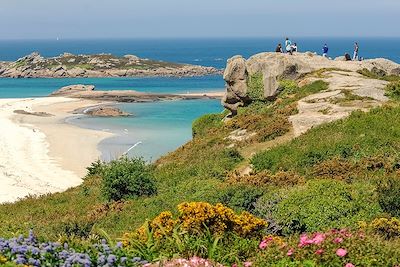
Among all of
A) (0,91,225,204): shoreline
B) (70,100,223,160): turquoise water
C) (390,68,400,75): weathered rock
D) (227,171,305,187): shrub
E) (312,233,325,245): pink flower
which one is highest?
(390,68,400,75): weathered rock

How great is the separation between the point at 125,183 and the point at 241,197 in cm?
707

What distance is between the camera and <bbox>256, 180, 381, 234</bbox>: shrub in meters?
11.8

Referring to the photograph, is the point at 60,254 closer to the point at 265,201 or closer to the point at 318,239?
the point at 318,239

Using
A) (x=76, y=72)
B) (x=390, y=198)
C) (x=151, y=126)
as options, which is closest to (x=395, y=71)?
(x=151, y=126)

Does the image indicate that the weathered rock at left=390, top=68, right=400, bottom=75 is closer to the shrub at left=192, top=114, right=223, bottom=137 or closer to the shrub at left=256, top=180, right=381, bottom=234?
the shrub at left=192, top=114, right=223, bottom=137

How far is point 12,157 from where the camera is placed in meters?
44.8

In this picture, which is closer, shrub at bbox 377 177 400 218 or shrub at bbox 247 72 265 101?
shrub at bbox 377 177 400 218

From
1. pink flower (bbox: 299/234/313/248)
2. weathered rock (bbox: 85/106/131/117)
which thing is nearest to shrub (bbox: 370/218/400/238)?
pink flower (bbox: 299/234/313/248)

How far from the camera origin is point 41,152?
155ft

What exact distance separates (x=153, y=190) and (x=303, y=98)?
1225 cm

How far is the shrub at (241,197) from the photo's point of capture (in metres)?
13.5

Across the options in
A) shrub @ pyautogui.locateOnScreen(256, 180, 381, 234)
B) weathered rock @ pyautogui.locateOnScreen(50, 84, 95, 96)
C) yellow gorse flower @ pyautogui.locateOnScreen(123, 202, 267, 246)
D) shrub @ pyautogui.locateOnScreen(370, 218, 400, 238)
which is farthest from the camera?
weathered rock @ pyautogui.locateOnScreen(50, 84, 95, 96)

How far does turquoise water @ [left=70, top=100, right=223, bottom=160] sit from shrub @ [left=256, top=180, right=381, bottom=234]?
24940mm

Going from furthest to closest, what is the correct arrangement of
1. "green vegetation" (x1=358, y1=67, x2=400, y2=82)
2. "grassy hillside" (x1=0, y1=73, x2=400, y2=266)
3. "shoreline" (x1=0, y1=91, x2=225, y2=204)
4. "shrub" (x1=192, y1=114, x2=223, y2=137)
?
"shoreline" (x1=0, y1=91, x2=225, y2=204) → "shrub" (x1=192, y1=114, x2=223, y2=137) → "green vegetation" (x1=358, y1=67, x2=400, y2=82) → "grassy hillside" (x1=0, y1=73, x2=400, y2=266)
